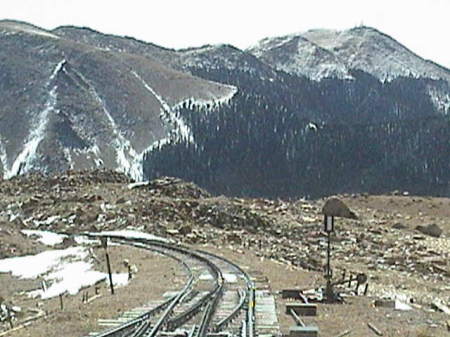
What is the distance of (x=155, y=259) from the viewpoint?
4081 centimetres

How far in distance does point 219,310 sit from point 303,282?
11.6m

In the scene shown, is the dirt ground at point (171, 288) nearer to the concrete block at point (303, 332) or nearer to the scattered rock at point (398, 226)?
the concrete block at point (303, 332)

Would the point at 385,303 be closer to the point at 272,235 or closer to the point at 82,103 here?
the point at 272,235

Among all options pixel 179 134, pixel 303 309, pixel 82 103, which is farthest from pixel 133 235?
pixel 179 134

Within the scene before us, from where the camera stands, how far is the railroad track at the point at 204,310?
57.6 feet

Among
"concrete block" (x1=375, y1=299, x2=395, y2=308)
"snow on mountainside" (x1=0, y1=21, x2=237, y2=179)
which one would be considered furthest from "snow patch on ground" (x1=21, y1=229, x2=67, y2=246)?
"snow on mountainside" (x1=0, y1=21, x2=237, y2=179)

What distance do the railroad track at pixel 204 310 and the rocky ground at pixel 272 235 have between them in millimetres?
1216

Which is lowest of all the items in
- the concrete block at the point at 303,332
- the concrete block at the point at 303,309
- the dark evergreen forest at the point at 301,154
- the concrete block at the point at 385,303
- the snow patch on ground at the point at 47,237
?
the snow patch on ground at the point at 47,237

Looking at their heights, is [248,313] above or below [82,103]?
below

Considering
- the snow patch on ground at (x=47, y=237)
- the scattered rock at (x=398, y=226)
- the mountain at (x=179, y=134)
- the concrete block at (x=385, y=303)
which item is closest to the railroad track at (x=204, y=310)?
the concrete block at (x=385, y=303)

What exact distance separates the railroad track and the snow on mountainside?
94.3m

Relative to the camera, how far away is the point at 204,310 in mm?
21438

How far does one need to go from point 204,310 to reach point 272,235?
130 ft

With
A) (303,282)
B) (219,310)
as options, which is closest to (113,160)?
(303,282)
